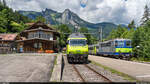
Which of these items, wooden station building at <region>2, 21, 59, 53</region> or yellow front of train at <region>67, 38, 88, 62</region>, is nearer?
yellow front of train at <region>67, 38, 88, 62</region>

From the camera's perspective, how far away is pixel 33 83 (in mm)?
6312

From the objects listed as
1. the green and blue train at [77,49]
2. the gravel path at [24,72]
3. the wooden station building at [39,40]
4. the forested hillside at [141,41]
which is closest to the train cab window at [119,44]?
the forested hillside at [141,41]

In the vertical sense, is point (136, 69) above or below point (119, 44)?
below

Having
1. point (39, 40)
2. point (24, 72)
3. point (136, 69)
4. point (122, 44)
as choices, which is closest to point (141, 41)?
point (122, 44)

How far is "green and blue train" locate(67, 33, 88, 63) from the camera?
46.4 ft

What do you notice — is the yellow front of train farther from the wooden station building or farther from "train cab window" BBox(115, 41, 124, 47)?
the wooden station building

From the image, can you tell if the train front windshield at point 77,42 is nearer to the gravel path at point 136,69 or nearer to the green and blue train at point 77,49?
the green and blue train at point 77,49

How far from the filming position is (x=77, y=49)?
46.8 ft

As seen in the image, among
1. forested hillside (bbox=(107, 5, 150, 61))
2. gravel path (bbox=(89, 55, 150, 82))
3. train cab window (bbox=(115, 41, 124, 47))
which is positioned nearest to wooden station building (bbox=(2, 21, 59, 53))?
train cab window (bbox=(115, 41, 124, 47))

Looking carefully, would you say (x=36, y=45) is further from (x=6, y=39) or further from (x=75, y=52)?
(x=75, y=52)

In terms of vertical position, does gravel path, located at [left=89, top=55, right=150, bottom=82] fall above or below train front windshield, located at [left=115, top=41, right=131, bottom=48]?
below

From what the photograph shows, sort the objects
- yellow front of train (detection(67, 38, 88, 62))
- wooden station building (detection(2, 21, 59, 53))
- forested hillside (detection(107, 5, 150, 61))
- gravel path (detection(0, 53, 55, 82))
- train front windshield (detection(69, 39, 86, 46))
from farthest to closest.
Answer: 1. wooden station building (detection(2, 21, 59, 53))
2. forested hillside (detection(107, 5, 150, 61))
3. train front windshield (detection(69, 39, 86, 46))
4. yellow front of train (detection(67, 38, 88, 62))
5. gravel path (detection(0, 53, 55, 82))

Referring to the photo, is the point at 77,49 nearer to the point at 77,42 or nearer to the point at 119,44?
the point at 77,42

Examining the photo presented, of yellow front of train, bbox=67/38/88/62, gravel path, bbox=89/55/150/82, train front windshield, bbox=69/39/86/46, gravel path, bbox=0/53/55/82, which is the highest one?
train front windshield, bbox=69/39/86/46
